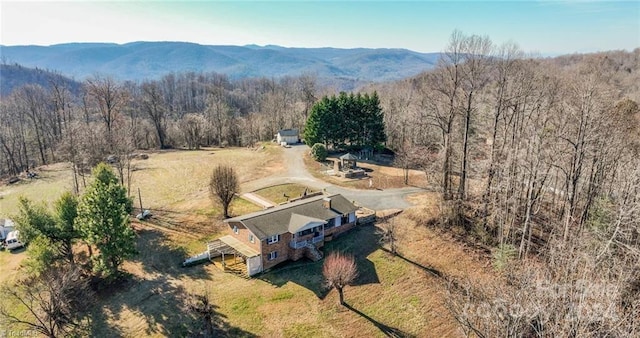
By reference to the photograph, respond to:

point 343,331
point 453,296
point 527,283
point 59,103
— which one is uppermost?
point 59,103

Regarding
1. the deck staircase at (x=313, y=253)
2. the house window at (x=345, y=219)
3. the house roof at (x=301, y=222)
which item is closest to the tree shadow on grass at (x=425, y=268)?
the house window at (x=345, y=219)

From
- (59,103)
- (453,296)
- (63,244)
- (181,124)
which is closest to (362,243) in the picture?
(453,296)

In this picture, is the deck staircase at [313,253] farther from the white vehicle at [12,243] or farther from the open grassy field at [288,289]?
the white vehicle at [12,243]

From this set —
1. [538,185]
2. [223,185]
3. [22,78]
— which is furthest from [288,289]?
[22,78]

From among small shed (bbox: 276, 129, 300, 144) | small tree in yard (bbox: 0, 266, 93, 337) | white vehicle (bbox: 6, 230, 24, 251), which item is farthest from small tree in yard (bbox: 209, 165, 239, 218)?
small shed (bbox: 276, 129, 300, 144)

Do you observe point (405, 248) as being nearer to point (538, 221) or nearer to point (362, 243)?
point (362, 243)

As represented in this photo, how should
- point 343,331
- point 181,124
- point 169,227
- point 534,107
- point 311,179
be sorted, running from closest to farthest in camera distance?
point 343,331 → point 534,107 → point 169,227 → point 311,179 → point 181,124
